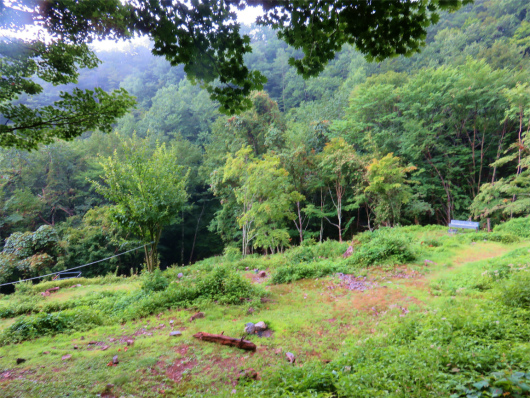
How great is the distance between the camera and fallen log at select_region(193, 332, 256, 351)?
376 centimetres

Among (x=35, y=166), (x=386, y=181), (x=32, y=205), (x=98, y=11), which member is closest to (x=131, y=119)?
(x=35, y=166)

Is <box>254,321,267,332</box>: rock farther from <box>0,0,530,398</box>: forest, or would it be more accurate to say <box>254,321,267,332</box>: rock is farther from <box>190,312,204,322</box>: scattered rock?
→ <box>190,312,204,322</box>: scattered rock

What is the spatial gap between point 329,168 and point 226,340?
Result: 11.6 meters

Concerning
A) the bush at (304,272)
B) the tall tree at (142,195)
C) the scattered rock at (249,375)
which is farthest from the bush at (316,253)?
the scattered rock at (249,375)

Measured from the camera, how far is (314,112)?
1939cm

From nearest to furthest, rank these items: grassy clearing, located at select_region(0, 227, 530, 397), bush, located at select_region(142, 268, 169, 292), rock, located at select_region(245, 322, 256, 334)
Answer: grassy clearing, located at select_region(0, 227, 530, 397)
rock, located at select_region(245, 322, 256, 334)
bush, located at select_region(142, 268, 169, 292)

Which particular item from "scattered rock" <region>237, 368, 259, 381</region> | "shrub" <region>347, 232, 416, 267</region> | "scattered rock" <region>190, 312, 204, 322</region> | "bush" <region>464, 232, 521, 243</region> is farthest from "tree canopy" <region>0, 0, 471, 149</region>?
"bush" <region>464, 232, 521, 243</region>

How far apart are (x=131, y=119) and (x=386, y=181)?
24.6 meters

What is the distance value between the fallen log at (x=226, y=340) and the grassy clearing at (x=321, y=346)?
11 cm

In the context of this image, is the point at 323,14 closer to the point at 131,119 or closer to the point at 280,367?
the point at 280,367

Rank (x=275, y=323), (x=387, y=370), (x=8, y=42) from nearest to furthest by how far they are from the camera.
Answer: (x=387, y=370), (x=8, y=42), (x=275, y=323)

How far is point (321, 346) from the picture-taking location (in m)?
3.69

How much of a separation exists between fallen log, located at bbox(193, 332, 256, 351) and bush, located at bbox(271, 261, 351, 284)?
3582mm

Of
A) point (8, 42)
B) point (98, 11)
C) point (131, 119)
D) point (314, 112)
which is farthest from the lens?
point (131, 119)
